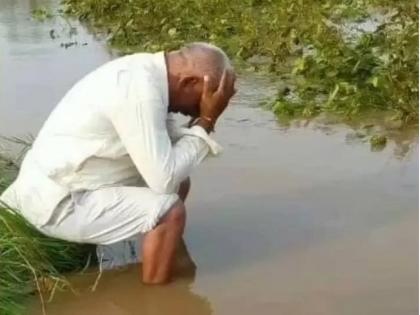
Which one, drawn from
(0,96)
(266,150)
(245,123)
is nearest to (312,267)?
(266,150)

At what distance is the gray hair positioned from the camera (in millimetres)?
4398

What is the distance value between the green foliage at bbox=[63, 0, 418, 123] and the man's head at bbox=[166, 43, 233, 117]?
8.73 feet

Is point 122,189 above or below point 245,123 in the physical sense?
above

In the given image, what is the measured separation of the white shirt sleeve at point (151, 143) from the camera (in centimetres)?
422

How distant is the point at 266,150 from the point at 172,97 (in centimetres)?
212

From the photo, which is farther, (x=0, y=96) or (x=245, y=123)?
(x=0, y=96)

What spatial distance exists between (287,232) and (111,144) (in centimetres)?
115

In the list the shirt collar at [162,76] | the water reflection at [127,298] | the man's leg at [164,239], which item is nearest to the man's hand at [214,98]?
the shirt collar at [162,76]

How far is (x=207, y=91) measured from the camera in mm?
4410

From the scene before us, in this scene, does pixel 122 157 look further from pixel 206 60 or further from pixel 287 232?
pixel 287 232

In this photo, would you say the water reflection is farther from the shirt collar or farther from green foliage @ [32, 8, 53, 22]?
green foliage @ [32, 8, 53, 22]

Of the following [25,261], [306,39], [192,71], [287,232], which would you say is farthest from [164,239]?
[306,39]

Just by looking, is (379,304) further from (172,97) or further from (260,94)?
(260,94)

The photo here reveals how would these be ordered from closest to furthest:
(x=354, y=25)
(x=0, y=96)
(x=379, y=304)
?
(x=379, y=304), (x=0, y=96), (x=354, y=25)
